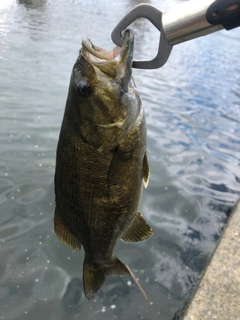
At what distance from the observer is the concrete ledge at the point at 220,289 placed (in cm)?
303

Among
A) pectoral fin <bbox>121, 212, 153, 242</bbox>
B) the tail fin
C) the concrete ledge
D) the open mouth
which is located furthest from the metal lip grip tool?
the concrete ledge

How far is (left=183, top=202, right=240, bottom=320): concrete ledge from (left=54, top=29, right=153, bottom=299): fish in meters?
1.50

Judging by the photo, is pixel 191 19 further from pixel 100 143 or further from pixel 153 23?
pixel 100 143

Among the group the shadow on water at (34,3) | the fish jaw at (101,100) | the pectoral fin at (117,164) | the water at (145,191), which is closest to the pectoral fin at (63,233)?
the pectoral fin at (117,164)

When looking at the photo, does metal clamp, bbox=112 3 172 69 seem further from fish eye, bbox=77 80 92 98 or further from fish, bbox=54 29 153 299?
fish eye, bbox=77 80 92 98

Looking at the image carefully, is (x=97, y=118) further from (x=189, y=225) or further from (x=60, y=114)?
(x=60, y=114)

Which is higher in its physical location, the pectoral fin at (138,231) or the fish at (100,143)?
the fish at (100,143)

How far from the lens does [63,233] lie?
2.20 metres

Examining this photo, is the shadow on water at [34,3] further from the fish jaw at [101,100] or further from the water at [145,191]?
the fish jaw at [101,100]

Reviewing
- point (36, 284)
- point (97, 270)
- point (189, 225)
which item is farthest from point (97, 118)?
point (189, 225)

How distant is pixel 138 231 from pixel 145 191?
3158 mm

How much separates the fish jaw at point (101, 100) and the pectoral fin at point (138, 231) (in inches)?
25.1

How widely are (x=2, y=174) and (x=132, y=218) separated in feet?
12.2

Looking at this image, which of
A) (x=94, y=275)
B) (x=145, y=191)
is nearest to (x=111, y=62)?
(x=94, y=275)
